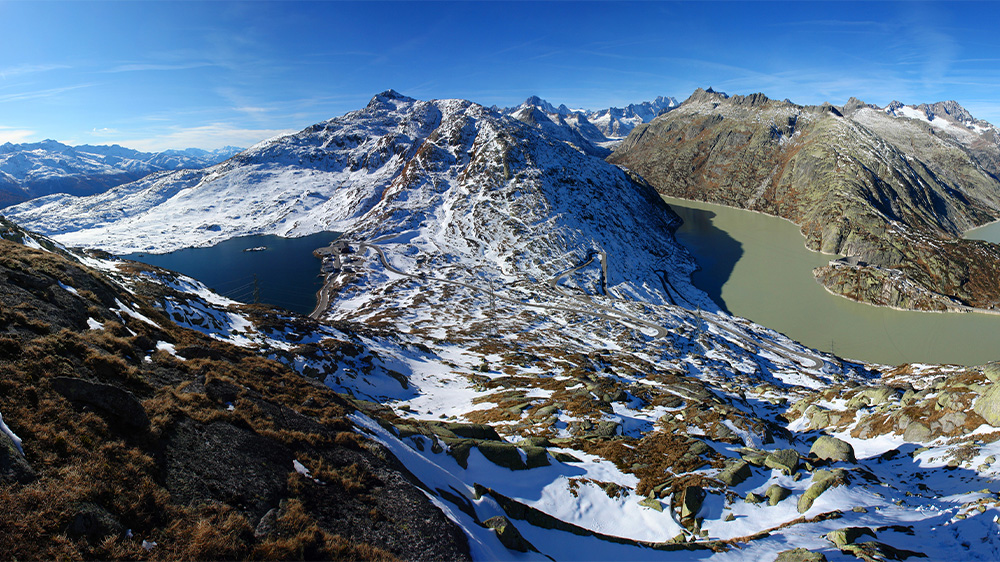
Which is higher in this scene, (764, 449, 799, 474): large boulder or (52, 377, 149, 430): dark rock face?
(52, 377, 149, 430): dark rock face

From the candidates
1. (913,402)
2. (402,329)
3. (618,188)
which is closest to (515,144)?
(618,188)

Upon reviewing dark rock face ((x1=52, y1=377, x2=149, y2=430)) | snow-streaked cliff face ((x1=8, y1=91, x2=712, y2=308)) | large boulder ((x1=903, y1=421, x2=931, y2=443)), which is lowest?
large boulder ((x1=903, y1=421, x2=931, y2=443))

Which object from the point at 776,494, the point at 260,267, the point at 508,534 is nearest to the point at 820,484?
the point at 776,494

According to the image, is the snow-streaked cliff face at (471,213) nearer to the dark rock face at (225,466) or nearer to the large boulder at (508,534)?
the large boulder at (508,534)

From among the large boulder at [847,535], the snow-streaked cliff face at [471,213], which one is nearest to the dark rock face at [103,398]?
the large boulder at [847,535]

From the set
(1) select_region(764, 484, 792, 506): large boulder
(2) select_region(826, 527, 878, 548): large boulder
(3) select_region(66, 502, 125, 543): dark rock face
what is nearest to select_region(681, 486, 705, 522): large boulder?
(1) select_region(764, 484, 792, 506): large boulder

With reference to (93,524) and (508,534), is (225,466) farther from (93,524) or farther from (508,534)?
(508,534)

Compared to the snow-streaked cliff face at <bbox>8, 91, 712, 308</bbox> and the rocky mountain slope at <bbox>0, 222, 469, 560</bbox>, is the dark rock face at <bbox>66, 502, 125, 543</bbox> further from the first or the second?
the snow-streaked cliff face at <bbox>8, 91, 712, 308</bbox>
